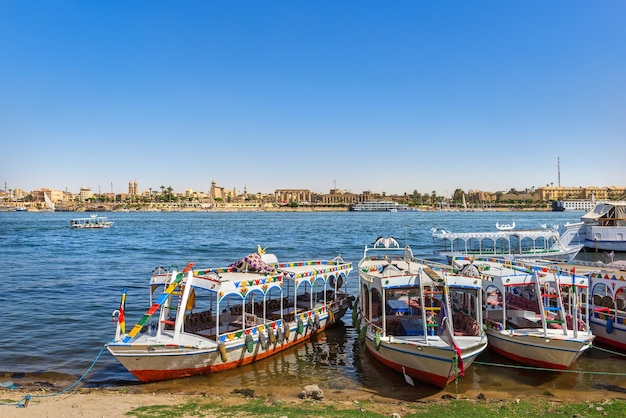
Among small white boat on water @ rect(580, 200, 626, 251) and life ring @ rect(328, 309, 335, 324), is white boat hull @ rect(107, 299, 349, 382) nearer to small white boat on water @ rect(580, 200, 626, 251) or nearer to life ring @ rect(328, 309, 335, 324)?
life ring @ rect(328, 309, 335, 324)

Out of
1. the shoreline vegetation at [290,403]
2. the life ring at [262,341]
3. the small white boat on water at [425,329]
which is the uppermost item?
the small white boat on water at [425,329]

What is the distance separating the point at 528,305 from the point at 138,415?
15.7 meters

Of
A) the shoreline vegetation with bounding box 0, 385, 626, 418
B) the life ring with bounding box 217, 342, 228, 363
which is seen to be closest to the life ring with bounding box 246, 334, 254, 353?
the life ring with bounding box 217, 342, 228, 363

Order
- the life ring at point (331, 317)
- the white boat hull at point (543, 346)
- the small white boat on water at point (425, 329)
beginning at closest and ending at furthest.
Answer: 1. the small white boat on water at point (425, 329)
2. the white boat hull at point (543, 346)
3. the life ring at point (331, 317)

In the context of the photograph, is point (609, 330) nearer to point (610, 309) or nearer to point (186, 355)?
point (610, 309)

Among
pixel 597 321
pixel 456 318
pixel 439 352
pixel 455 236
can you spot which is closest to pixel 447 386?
pixel 439 352

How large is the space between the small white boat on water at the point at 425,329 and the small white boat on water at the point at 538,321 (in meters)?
1.32

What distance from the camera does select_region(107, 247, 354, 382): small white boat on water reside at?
15.3 meters

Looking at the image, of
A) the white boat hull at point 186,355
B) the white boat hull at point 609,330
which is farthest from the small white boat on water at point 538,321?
the white boat hull at point 186,355

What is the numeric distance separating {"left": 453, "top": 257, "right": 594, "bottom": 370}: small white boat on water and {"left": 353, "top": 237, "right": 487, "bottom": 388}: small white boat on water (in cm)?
132

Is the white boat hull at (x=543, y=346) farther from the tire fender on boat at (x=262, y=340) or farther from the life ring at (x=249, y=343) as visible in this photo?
the life ring at (x=249, y=343)

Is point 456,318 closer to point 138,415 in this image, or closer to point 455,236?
point 138,415

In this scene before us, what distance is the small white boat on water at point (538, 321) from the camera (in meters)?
15.8

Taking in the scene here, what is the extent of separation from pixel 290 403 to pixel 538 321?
10.4 metres
